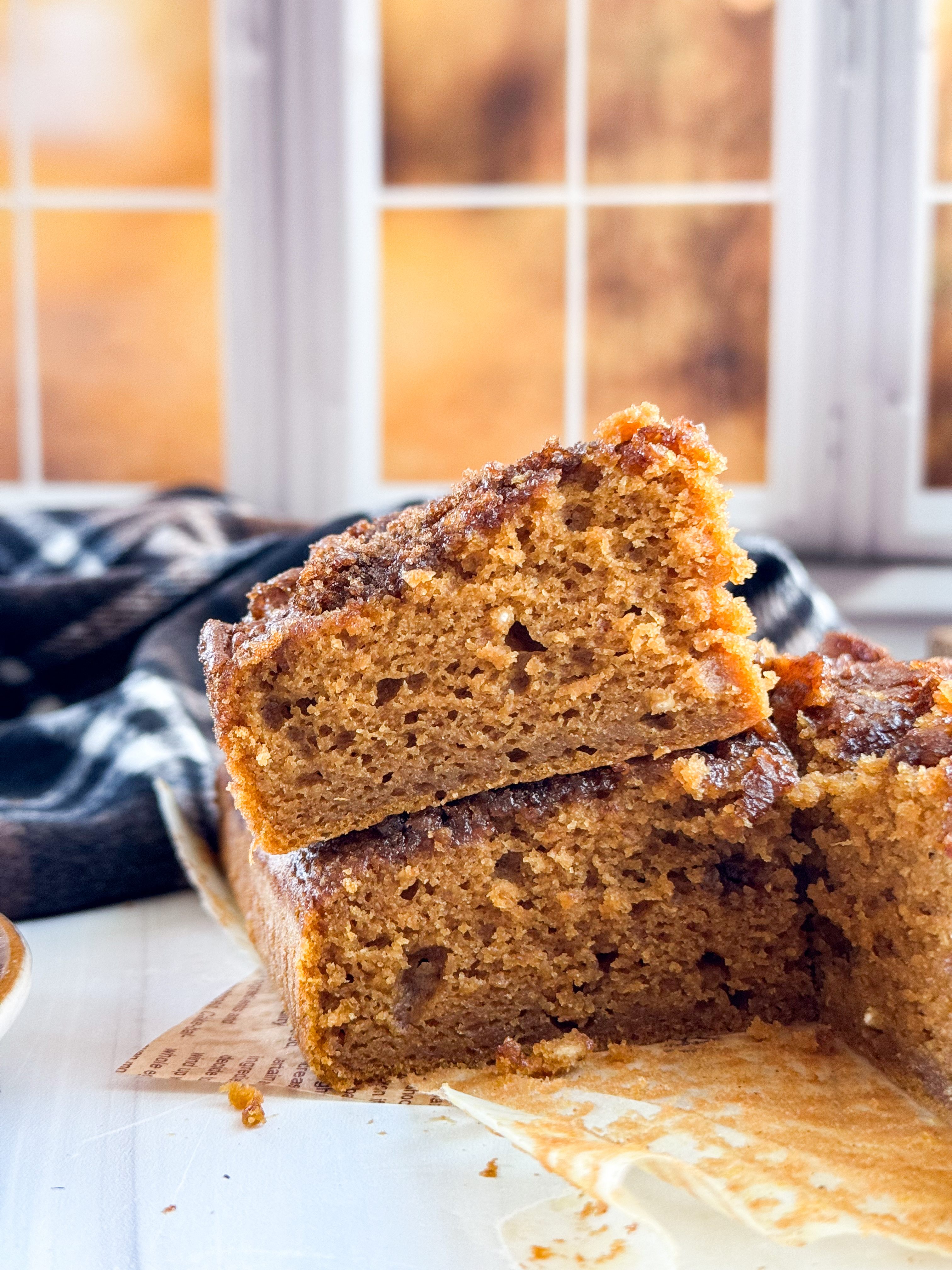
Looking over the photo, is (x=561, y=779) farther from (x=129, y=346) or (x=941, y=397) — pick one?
(x=129, y=346)

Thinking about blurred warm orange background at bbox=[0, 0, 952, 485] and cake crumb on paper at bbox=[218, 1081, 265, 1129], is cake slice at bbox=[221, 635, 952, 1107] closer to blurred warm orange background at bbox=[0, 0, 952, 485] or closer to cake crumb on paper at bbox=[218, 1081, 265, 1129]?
cake crumb on paper at bbox=[218, 1081, 265, 1129]

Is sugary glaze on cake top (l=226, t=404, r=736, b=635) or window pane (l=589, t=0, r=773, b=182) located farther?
window pane (l=589, t=0, r=773, b=182)

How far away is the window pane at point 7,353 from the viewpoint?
3338 mm

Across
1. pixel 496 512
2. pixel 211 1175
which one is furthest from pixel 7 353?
pixel 211 1175

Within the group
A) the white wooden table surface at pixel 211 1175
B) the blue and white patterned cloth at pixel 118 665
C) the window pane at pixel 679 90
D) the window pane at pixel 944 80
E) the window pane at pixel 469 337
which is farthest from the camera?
the window pane at pixel 469 337

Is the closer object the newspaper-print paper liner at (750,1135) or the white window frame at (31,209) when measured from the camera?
the newspaper-print paper liner at (750,1135)

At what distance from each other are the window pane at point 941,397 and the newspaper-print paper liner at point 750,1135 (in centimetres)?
214

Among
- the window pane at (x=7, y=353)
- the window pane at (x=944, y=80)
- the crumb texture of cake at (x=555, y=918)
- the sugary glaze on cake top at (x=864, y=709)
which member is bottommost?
the crumb texture of cake at (x=555, y=918)

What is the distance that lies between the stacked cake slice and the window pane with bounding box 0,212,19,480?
2.26m

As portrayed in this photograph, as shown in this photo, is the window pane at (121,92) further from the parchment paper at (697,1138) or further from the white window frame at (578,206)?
the parchment paper at (697,1138)

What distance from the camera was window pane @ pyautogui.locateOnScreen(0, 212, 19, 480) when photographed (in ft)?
11.0

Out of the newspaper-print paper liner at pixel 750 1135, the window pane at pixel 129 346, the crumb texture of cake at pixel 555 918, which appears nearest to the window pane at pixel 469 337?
the window pane at pixel 129 346

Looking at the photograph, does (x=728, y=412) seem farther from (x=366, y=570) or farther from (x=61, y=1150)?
(x=61, y=1150)

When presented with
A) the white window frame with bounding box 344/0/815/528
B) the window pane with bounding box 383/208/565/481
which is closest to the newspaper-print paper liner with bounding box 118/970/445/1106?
the white window frame with bounding box 344/0/815/528
